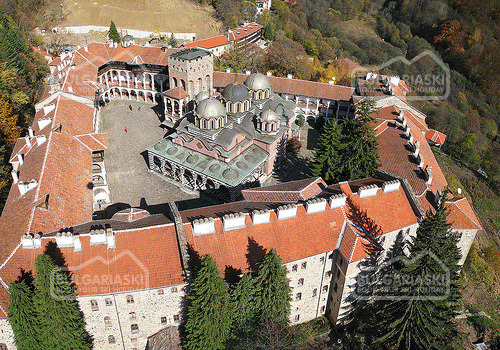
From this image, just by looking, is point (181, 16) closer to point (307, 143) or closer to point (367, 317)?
point (307, 143)

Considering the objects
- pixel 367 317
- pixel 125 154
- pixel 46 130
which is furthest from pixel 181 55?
pixel 367 317

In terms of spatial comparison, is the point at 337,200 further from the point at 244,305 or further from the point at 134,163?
the point at 134,163

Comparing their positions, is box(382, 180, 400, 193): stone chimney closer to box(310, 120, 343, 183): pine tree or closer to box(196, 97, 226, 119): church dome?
box(310, 120, 343, 183): pine tree

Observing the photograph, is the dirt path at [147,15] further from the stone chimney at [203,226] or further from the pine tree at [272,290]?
the pine tree at [272,290]

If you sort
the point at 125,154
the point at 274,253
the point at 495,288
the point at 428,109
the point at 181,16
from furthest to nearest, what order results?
the point at 181,16, the point at 428,109, the point at 125,154, the point at 495,288, the point at 274,253

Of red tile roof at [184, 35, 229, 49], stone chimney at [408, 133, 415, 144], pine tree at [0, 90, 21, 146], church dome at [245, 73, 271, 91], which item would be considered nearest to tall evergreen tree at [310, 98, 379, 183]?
stone chimney at [408, 133, 415, 144]
